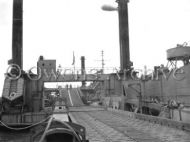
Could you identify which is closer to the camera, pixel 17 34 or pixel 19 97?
pixel 19 97

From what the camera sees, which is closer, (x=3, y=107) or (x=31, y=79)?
(x=3, y=107)

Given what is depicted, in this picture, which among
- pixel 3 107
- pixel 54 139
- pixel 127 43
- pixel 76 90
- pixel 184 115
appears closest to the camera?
pixel 54 139

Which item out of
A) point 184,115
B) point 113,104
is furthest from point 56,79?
point 184,115

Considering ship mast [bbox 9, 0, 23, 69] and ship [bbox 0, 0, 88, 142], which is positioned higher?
ship mast [bbox 9, 0, 23, 69]

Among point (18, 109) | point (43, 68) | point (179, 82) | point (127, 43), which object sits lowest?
point (18, 109)

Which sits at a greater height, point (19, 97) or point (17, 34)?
point (17, 34)

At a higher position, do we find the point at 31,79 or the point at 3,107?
the point at 31,79

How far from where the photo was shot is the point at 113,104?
29500 millimetres

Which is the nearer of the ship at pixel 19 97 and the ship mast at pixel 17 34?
the ship at pixel 19 97

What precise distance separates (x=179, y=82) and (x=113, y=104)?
8.56m

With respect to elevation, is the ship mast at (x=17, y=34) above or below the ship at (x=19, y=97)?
above

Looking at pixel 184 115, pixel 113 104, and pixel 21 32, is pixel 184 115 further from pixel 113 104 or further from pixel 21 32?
pixel 21 32

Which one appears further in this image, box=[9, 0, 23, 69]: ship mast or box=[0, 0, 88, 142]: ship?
box=[9, 0, 23, 69]: ship mast

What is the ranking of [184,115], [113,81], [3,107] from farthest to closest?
[113,81] < [3,107] < [184,115]
